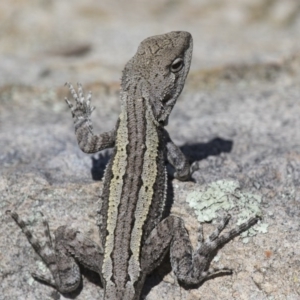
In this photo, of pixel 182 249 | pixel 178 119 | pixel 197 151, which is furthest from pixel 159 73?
pixel 182 249

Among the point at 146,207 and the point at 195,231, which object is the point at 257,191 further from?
the point at 146,207

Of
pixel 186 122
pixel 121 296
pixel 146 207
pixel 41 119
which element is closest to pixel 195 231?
pixel 146 207

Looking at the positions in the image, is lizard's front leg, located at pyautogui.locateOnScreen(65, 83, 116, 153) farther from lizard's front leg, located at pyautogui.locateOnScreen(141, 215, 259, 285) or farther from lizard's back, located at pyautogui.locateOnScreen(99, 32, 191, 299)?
lizard's front leg, located at pyautogui.locateOnScreen(141, 215, 259, 285)

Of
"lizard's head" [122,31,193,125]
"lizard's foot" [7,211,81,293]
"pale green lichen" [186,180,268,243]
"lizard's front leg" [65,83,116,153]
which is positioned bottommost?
"lizard's foot" [7,211,81,293]

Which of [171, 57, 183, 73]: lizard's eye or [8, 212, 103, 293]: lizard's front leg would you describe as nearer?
[8, 212, 103, 293]: lizard's front leg

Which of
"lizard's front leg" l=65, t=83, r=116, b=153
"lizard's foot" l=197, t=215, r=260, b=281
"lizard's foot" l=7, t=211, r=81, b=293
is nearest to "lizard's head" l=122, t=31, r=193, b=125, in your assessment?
"lizard's front leg" l=65, t=83, r=116, b=153

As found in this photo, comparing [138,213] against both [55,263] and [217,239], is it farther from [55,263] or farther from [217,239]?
[55,263]
